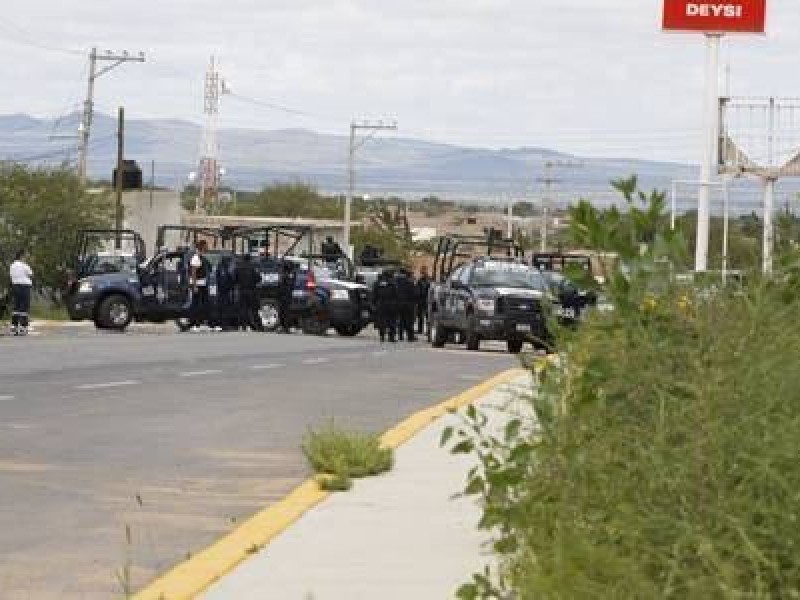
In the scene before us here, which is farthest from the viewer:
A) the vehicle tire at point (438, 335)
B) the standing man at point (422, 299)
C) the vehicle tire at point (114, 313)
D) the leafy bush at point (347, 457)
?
the standing man at point (422, 299)

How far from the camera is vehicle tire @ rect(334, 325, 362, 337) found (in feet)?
139

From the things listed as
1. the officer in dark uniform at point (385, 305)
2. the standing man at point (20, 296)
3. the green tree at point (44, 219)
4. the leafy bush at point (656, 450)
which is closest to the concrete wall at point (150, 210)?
the green tree at point (44, 219)

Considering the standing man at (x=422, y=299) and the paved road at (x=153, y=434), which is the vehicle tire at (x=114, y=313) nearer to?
the standing man at (x=422, y=299)

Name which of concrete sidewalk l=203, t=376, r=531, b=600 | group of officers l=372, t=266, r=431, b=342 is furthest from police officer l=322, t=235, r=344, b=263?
concrete sidewalk l=203, t=376, r=531, b=600

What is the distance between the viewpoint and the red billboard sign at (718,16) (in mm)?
24703

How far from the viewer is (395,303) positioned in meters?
38.2

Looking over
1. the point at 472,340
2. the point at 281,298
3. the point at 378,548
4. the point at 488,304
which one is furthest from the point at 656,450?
the point at 281,298

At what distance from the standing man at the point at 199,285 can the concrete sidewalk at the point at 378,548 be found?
2656 centimetres

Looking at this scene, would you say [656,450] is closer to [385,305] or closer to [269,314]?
[385,305]

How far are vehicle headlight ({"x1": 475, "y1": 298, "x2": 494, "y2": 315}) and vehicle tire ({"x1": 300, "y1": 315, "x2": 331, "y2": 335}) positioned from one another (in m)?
8.65

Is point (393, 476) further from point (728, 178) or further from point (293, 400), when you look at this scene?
point (728, 178)

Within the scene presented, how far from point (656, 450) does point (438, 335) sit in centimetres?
2920

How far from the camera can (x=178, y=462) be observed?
14.0 metres

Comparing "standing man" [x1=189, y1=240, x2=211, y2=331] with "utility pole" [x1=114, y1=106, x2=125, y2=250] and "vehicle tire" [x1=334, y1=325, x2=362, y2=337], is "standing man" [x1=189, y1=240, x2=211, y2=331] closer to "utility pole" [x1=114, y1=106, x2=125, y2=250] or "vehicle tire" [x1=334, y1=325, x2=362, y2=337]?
"vehicle tire" [x1=334, y1=325, x2=362, y2=337]
